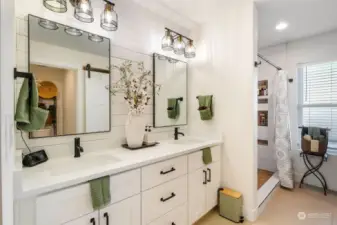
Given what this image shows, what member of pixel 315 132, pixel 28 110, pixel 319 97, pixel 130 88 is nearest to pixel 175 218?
pixel 130 88

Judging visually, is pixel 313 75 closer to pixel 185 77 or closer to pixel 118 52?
pixel 185 77

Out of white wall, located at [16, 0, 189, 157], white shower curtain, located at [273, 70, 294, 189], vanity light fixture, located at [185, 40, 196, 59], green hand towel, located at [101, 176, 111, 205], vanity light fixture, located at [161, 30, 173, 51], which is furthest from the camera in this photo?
white shower curtain, located at [273, 70, 294, 189]

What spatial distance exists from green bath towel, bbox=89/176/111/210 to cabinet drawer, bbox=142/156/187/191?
1.02 feet

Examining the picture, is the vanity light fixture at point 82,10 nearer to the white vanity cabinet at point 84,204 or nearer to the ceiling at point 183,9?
the ceiling at point 183,9

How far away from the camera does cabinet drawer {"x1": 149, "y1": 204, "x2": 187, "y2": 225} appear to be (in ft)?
5.16

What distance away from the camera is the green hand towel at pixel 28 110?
3.05 feet

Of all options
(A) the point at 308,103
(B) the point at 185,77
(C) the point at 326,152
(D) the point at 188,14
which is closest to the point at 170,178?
(B) the point at 185,77

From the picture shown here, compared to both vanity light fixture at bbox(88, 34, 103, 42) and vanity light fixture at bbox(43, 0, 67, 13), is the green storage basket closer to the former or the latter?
vanity light fixture at bbox(88, 34, 103, 42)

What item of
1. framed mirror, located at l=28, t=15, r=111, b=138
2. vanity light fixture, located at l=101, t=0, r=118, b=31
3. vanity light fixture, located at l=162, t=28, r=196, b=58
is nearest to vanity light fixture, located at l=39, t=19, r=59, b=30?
framed mirror, located at l=28, t=15, r=111, b=138

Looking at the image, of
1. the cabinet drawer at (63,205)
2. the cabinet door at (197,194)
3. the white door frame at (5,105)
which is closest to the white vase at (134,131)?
the cabinet door at (197,194)

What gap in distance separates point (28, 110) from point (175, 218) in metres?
1.48

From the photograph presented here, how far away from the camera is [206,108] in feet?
8.09

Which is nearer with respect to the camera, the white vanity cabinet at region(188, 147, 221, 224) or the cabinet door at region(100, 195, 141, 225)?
the cabinet door at region(100, 195, 141, 225)

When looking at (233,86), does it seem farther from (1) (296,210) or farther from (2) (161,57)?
(1) (296,210)
